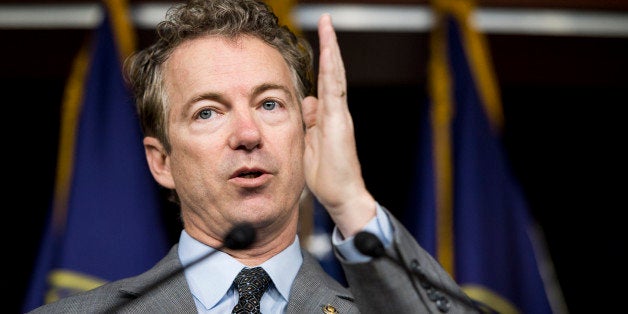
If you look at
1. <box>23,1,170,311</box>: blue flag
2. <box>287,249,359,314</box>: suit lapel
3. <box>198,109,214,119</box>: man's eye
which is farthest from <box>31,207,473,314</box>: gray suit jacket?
<box>23,1,170,311</box>: blue flag

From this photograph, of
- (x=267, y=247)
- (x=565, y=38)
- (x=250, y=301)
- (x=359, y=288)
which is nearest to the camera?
(x=359, y=288)

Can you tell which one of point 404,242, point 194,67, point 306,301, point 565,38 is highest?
point 565,38

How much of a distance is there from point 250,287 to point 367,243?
46 cm

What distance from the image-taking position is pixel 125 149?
10.7ft

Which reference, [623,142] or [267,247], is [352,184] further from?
[623,142]

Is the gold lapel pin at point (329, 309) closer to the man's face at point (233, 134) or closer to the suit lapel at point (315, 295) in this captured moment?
the suit lapel at point (315, 295)

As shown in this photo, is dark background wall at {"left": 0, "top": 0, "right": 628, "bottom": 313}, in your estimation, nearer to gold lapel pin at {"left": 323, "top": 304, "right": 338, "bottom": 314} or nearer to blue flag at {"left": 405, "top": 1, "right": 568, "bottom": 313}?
blue flag at {"left": 405, "top": 1, "right": 568, "bottom": 313}

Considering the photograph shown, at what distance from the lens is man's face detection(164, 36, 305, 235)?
76.2 inches

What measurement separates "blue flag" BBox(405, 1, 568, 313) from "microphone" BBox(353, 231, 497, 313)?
1.58m

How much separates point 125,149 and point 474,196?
3.79ft

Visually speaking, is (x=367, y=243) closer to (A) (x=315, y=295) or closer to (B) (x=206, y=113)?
(A) (x=315, y=295)

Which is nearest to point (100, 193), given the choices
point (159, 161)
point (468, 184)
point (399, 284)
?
point (159, 161)

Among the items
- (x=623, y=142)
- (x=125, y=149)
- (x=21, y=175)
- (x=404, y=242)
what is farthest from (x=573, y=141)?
(x=404, y=242)

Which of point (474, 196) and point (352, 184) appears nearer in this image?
point (352, 184)
